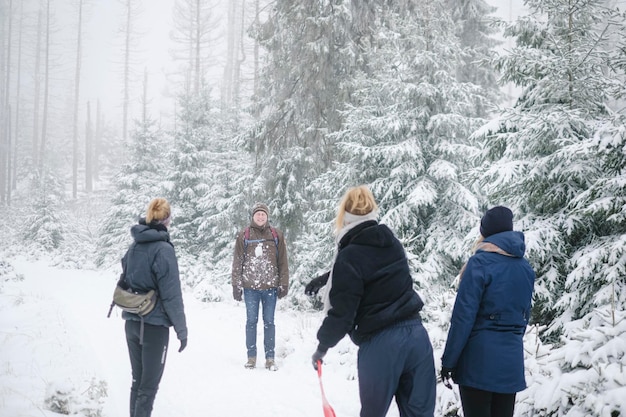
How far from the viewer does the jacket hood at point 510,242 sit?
2943mm

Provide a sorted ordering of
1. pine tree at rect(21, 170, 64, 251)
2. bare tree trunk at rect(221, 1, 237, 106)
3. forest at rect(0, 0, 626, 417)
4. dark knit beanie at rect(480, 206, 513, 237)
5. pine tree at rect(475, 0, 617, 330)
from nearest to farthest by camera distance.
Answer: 1. dark knit beanie at rect(480, 206, 513, 237)
2. forest at rect(0, 0, 626, 417)
3. pine tree at rect(475, 0, 617, 330)
4. pine tree at rect(21, 170, 64, 251)
5. bare tree trunk at rect(221, 1, 237, 106)

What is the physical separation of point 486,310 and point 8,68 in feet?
161

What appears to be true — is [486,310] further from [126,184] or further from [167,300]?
[126,184]

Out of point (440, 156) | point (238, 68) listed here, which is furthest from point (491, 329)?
point (238, 68)

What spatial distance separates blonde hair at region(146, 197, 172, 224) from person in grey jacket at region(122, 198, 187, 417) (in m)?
0.12

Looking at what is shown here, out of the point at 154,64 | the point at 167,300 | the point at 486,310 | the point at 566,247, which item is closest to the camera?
the point at 486,310

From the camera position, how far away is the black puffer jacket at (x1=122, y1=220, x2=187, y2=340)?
3.76 metres

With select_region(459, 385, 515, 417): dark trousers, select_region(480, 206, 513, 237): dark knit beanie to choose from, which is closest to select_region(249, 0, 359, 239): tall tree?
select_region(480, 206, 513, 237): dark knit beanie

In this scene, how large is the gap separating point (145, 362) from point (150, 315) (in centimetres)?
43

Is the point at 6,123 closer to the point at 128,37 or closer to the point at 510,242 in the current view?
the point at 128,37

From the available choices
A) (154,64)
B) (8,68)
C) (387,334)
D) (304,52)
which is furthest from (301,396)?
(154,64)

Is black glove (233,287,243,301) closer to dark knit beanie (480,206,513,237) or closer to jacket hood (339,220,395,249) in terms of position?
jacket hood (339,220,395,249)

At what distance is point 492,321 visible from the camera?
291 cm

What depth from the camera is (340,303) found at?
2.71 m
